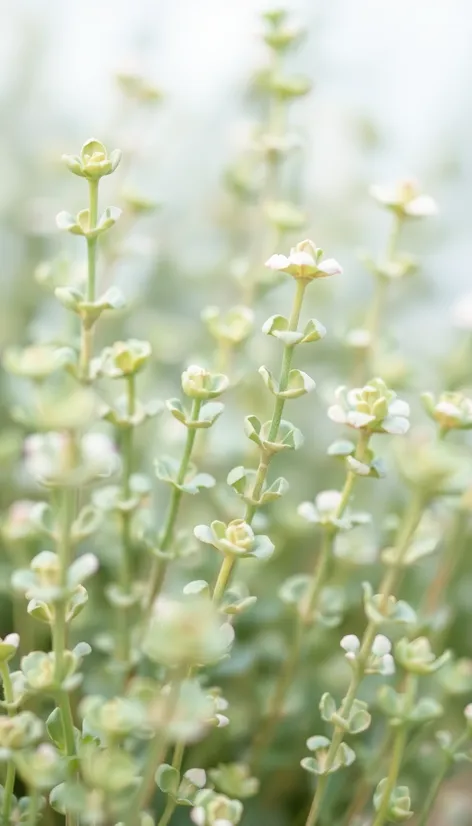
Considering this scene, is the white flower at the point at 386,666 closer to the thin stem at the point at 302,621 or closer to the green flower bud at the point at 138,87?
the thin stem at the point at 302,621

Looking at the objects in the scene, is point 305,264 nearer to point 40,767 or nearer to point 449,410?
point 449,410

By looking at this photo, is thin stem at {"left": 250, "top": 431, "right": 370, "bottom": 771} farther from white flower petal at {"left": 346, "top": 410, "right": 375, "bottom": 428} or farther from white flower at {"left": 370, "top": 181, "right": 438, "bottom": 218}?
white flower at {"left": 370, "top": 181, "right": 438, "bottom": 218}

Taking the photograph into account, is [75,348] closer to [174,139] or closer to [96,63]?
[174,139]

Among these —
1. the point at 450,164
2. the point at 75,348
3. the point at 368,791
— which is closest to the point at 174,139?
the point at 450,164

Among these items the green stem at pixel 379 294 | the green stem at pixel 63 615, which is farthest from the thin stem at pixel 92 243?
the green stem at pixel 379 294

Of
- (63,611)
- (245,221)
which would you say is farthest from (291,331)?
(245,221)
